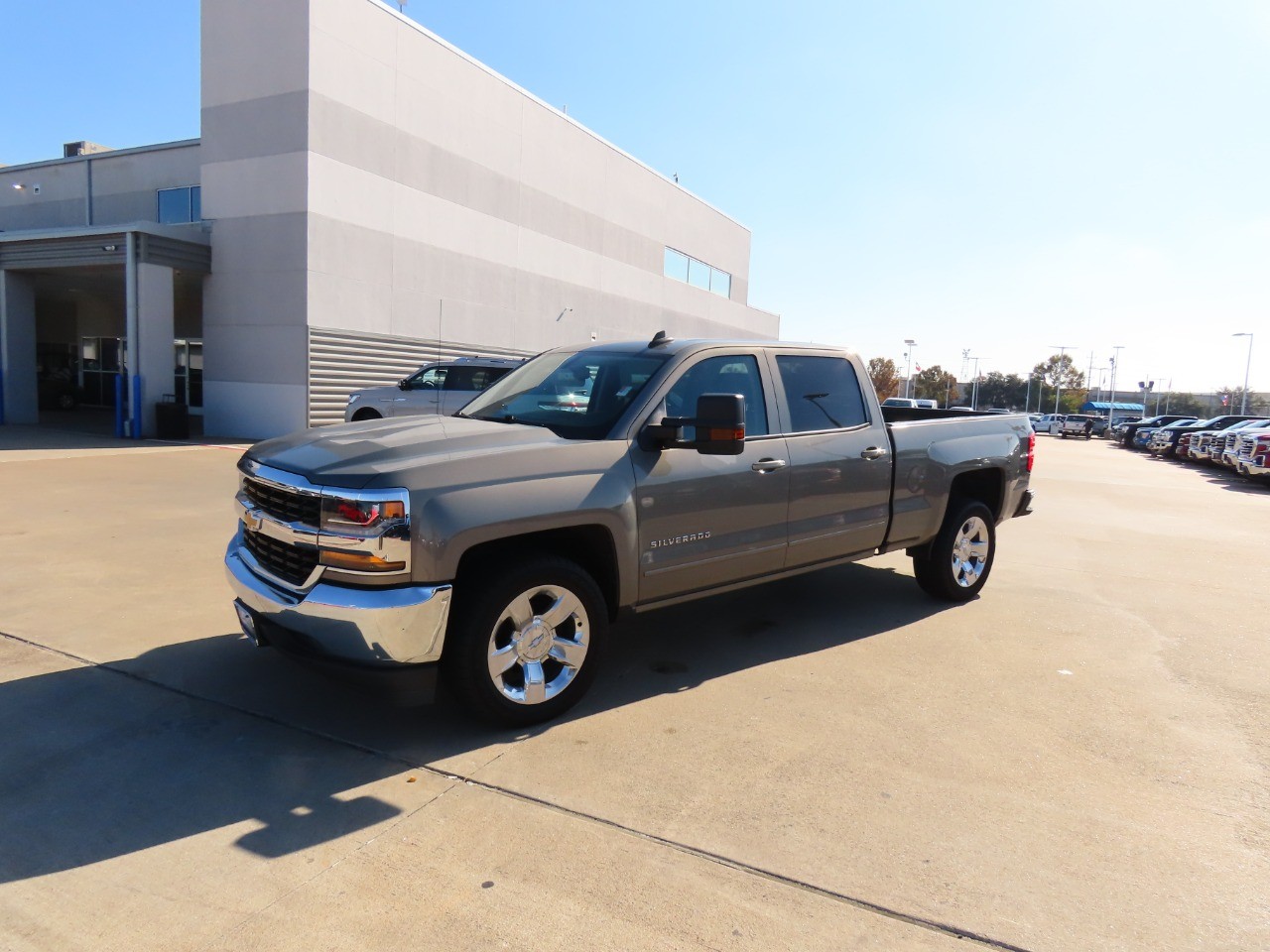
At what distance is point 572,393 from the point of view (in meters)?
4.84

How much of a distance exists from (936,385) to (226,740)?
120067 millimetres

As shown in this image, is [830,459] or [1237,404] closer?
[830,459]

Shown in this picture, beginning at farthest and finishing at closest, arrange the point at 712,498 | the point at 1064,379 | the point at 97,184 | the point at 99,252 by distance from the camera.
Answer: the point at 1064,379, the point at 97,184, the point at 99,252, the point at 712,498

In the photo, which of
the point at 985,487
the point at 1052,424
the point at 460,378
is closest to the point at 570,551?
the point at 985,487

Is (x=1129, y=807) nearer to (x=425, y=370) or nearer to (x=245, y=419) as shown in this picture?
(x=425, y=370)

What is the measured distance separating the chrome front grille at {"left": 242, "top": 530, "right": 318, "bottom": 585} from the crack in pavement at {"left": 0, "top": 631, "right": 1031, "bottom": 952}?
743 millimetres

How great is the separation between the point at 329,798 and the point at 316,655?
58cm

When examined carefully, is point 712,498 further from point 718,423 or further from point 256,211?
point 256,211

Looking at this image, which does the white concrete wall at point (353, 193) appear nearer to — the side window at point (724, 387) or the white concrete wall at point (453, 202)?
the white concrete wall at point (453, 202)

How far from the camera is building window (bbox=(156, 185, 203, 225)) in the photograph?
22.2 m

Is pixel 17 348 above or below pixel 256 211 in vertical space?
below

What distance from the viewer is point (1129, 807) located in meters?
3.50

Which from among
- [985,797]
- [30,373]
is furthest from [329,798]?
[30,373]

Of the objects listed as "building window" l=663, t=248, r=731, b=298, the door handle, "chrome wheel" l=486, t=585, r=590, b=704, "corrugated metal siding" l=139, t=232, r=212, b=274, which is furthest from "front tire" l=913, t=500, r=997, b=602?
"building window" l=663, t=248, r=731, b=298
